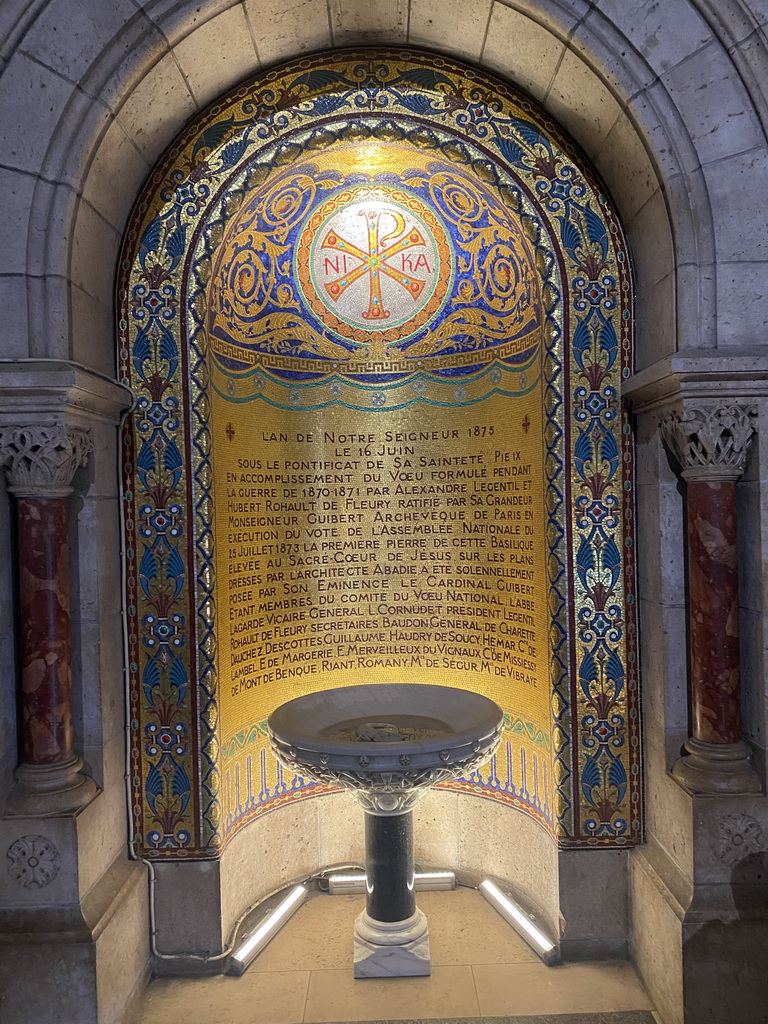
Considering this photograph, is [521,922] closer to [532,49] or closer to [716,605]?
[716,605]

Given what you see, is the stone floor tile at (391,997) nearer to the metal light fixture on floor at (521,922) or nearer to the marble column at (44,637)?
the metal light fixture on floor at (521,922)

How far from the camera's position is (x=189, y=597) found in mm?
3758

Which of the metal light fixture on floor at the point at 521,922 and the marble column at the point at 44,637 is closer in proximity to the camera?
the marble column at the point at 44,637

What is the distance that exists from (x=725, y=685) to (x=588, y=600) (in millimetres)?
732

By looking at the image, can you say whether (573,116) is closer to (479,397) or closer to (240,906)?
(479,397)

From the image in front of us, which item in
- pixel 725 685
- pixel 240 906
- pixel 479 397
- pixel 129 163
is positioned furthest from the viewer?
pixel 479 397

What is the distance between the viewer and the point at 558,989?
349cm

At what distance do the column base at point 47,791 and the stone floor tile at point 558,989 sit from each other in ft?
6.54

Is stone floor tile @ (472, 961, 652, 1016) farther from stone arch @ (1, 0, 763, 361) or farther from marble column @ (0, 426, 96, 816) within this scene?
stone arch @ (1, 0, 763, 361)

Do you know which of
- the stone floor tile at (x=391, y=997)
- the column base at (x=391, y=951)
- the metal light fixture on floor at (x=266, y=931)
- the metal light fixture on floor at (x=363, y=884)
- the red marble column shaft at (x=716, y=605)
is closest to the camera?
the red marble column shaft at (x=716, y=605)

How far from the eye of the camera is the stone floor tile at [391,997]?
3.35 meters

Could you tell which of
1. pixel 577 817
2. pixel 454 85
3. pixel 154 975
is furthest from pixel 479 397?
pixel 154 975

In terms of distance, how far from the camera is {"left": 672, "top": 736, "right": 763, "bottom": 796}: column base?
10.5 ft

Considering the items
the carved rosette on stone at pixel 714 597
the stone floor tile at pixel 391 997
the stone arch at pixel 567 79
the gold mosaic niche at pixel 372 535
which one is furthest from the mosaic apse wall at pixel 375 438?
the stone floor tile at pixel 391 997
